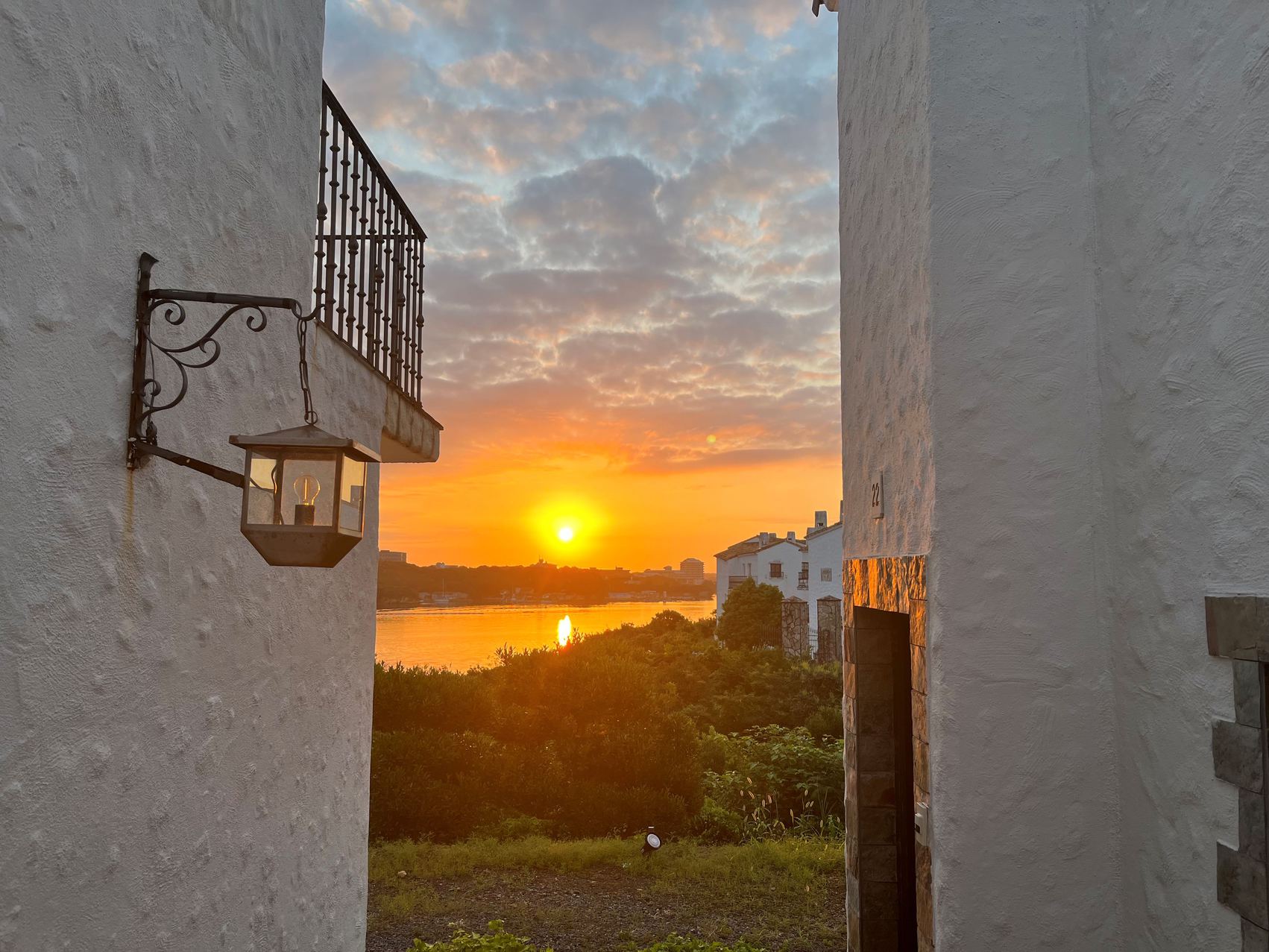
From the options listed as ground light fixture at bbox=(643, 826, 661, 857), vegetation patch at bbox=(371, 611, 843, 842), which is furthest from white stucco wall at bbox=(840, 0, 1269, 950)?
vegetation patch at bbox=(371, 611, 843, 842)

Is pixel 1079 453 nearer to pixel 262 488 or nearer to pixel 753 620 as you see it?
pixel 262 488

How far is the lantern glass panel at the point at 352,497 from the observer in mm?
2771

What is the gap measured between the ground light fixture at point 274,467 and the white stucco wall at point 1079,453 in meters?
2.49

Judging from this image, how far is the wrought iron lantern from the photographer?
268 cm

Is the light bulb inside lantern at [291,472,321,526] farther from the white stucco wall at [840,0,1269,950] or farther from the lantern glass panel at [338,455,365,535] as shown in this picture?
the white stucco wall at [840,0,1269,950]

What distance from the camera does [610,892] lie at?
8.00m

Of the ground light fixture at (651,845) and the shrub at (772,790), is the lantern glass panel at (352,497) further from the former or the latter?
the shrub at (772,790)

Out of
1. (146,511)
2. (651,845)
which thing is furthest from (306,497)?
(651,845)

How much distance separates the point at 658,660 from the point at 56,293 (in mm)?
19715

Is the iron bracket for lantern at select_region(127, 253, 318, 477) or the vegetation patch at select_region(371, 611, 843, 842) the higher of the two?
the iron bracket for lantern at select_region(127, 253, 318, 477)

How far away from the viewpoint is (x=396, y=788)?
33.0ft

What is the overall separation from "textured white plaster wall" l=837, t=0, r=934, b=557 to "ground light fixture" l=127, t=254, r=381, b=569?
250cm

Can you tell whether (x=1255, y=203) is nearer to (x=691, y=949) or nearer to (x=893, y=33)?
(x=893, y=33)

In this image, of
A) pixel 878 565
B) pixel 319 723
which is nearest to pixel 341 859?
pixel 319 723
